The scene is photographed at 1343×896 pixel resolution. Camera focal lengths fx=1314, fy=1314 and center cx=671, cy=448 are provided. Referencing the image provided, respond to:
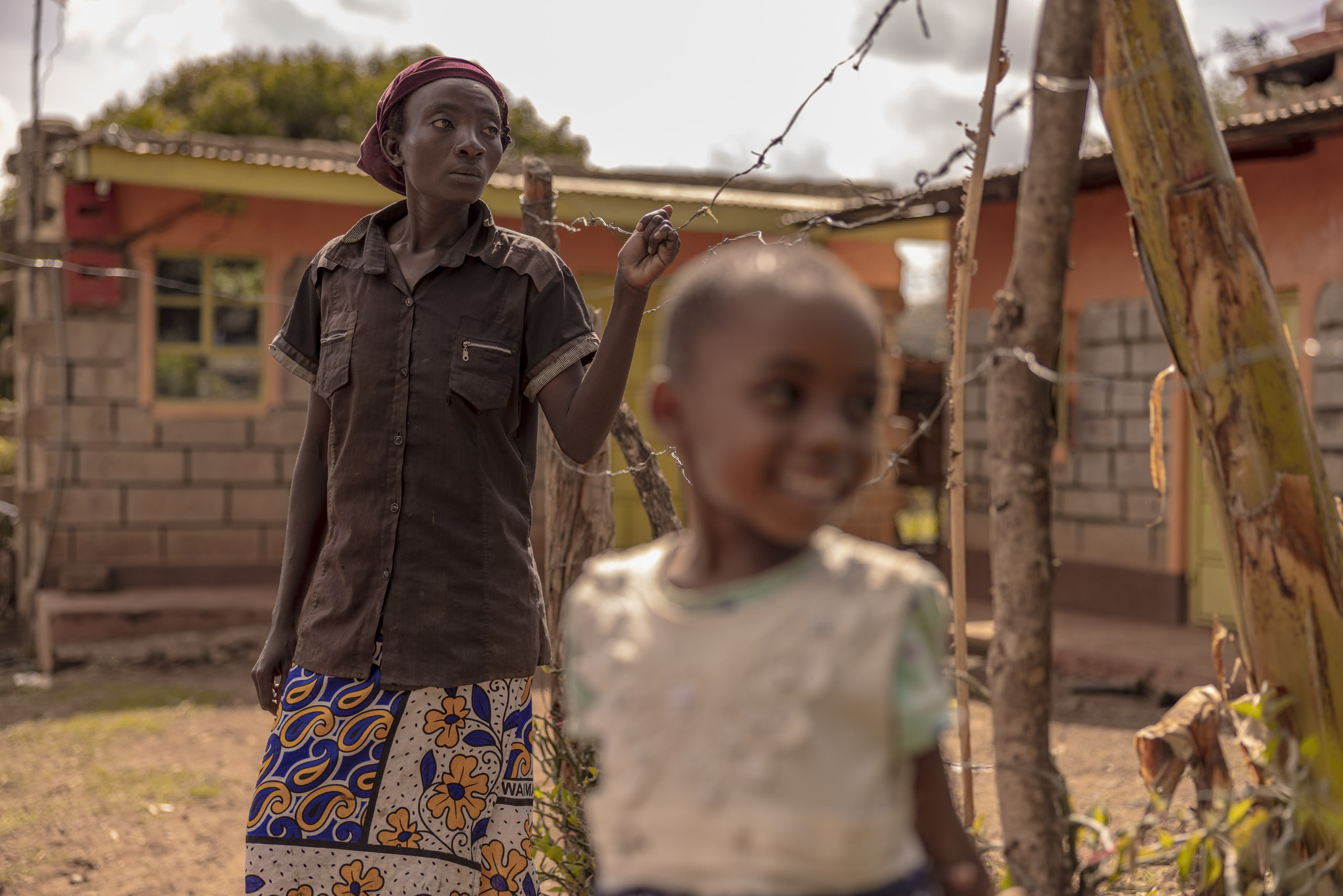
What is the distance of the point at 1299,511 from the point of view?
6.41ft

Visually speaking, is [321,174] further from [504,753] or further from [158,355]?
[504,753]

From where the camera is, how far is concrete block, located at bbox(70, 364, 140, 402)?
28.0 ft

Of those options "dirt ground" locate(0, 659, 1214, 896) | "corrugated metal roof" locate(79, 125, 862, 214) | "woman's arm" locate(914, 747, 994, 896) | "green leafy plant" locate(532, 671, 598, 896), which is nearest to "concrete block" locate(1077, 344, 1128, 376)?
"corrugated metal roof" locate(79, 125, 862, 214)

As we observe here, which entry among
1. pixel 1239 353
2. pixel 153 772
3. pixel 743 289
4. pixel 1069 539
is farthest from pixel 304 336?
pixel 1069 539

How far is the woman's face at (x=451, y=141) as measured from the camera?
2.29m

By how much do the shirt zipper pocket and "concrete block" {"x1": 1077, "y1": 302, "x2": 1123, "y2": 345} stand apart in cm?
732

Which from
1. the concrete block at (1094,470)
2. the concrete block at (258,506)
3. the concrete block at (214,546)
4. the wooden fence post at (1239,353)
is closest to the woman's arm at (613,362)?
the wooden fence post at (1239,353)

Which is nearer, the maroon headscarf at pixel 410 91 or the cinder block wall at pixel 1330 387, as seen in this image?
the maroon headscarf at pixel 410 91

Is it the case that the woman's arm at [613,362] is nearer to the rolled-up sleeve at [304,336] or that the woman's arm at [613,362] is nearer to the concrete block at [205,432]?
the rolled-up sleeve at [304,336]

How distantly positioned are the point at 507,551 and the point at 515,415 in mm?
240

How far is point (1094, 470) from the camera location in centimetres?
914

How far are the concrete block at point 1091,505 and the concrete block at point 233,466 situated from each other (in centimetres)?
557

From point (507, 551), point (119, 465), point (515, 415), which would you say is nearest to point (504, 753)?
point (507, 551)

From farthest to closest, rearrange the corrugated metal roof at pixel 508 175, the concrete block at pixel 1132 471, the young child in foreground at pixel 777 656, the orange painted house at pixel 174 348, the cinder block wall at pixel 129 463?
the concrete block at pixel 1132 471 < the cinder block wall at pixel 129 463 < the orange painted house at pixel 174 348 < the corrugated metal roof at pixel 508 175 < the young child in foreground at pixel 777 656
